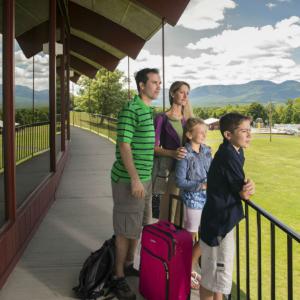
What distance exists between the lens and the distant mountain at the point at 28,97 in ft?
12.8

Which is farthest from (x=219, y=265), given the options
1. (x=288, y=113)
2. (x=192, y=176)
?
(x=288, y=113)

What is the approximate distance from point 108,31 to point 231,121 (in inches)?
319

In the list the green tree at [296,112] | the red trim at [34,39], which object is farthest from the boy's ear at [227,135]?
the green tree at [296,112]

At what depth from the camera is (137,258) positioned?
10.6ft

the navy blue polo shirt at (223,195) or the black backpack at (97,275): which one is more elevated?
the navy blue polo shirt at (223,195)

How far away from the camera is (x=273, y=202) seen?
3747cm

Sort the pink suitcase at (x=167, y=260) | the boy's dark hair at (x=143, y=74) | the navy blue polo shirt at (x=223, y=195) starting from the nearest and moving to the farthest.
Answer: the navy blue polo shirt at (x=223, y=195) < the pink suitcase at (x=167, y=260) < the boy's dark hair at (x=143, y=74)

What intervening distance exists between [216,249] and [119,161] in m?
0.93

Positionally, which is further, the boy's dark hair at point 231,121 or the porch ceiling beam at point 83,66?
the porch ceiling beam at point 83,66

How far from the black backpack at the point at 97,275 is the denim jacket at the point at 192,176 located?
0.67m

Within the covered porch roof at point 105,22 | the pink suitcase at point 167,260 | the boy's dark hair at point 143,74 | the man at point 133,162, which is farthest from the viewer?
the covered porch roof at point 105,22

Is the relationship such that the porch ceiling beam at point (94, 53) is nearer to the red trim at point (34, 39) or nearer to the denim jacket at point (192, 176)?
the red trim at point (34, 39)

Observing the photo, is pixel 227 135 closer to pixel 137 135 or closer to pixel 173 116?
pixel 137 135

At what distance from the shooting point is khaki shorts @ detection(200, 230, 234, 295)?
7.57ft
